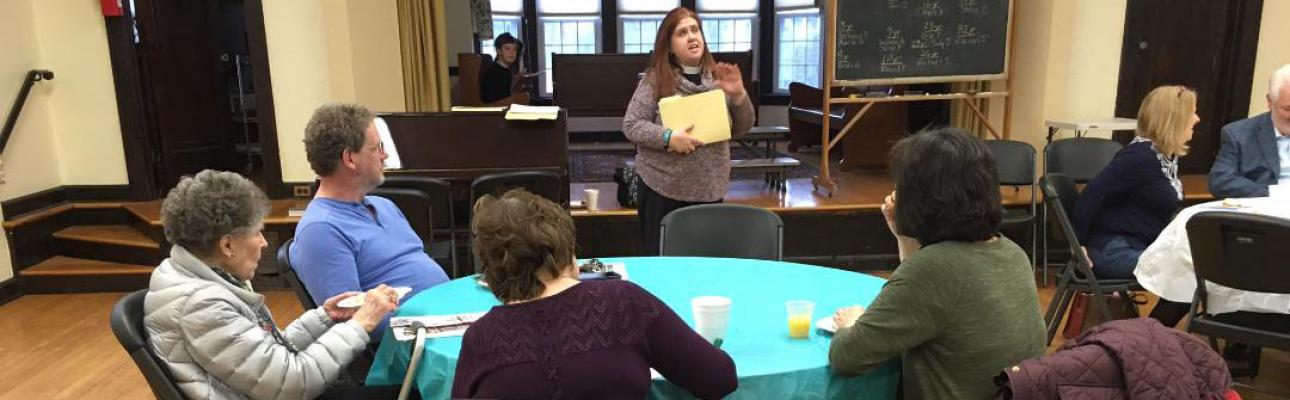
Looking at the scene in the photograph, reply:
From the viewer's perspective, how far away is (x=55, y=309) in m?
4.39

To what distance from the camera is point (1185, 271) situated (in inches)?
109

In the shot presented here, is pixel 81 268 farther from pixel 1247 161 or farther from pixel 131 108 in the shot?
pixel 1247 161

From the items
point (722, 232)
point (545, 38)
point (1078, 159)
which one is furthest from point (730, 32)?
point (722, 232)

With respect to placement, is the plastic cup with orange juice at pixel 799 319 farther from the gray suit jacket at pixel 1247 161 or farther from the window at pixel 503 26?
the window at pixel 503 26

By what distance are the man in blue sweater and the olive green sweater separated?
123 centimetres

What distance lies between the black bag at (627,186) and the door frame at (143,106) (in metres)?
2.30

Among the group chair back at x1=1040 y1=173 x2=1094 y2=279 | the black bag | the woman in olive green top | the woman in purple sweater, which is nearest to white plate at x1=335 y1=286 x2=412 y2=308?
the woman in purple sweater

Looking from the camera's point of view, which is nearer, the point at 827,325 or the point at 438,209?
the point at 827,325

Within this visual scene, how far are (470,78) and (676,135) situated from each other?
432 cm

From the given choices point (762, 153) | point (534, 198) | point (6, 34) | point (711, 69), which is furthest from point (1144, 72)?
point (6, 34)

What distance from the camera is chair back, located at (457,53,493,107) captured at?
22.9ft

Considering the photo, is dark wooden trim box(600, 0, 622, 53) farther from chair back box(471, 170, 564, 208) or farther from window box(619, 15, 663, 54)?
chair back box(471, 170, 564, 208)

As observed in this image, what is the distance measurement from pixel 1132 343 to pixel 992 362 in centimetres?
33

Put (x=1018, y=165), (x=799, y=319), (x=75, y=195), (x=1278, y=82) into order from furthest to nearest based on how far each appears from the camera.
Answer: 1. (x=75, y=195)
2. (x=1018, y=165)
3. (x=1278, y=82)
4. (x=799, y=319)
